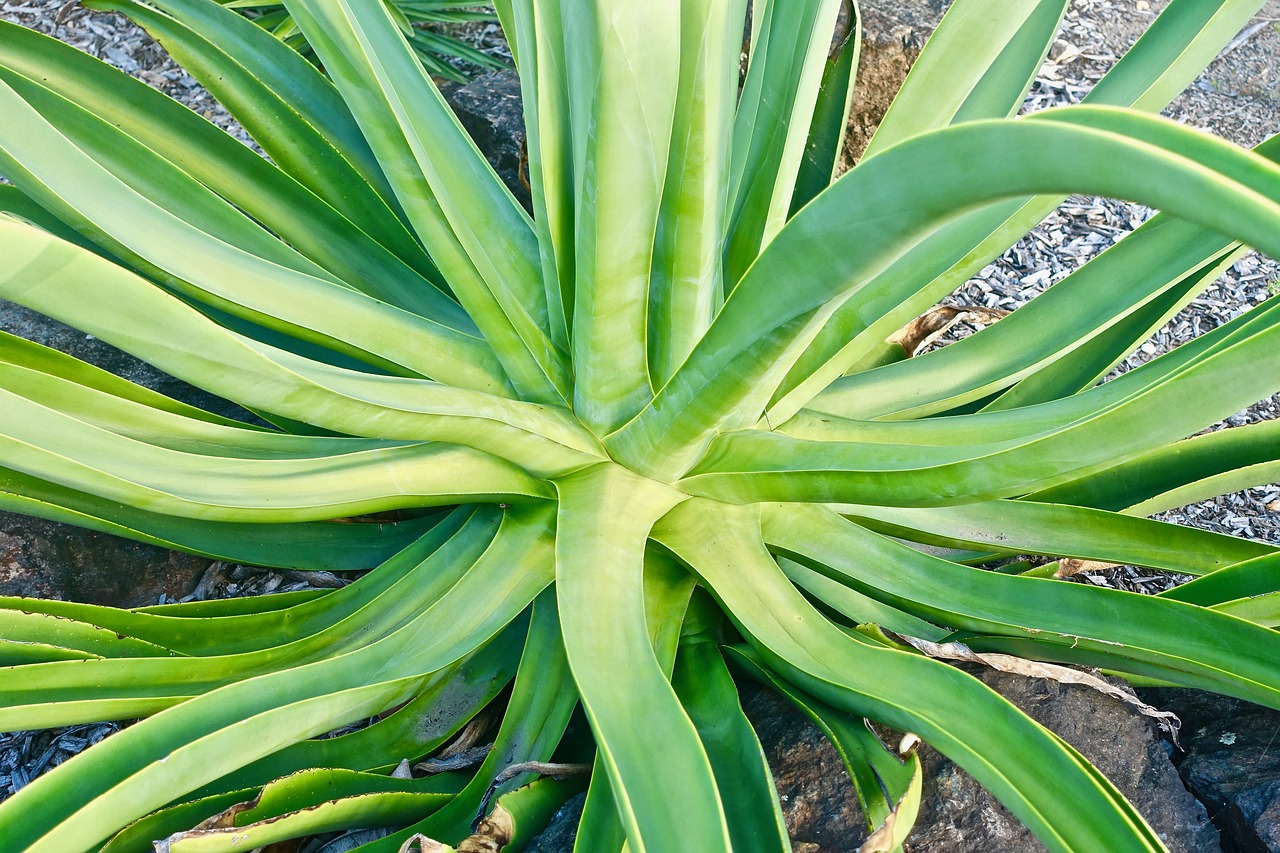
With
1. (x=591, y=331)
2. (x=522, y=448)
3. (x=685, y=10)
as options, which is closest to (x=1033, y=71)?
(x=685, y=10)

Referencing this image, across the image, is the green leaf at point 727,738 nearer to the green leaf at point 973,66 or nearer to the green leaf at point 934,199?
the green leaf at point 934,199

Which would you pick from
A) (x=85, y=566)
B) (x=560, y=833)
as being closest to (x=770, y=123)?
(x=560, y=833)

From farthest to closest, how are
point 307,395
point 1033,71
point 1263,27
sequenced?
point 1263,27, point 1033,71, point 307,395

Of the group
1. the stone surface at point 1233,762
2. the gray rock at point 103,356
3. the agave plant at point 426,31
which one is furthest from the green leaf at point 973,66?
the agave plant at point 426,31

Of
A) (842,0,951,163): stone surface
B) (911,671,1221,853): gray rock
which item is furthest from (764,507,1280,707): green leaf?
(842,0,951,163): stone surface

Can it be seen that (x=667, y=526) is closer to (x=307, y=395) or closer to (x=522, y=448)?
(x=522, y=448)

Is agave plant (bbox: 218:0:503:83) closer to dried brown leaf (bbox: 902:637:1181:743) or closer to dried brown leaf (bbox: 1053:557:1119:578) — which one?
dried brown leaf (bbox: 1053:557:1119:578)

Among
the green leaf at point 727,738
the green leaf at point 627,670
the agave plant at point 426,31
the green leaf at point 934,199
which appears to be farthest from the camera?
the agave plant at point 426,31
